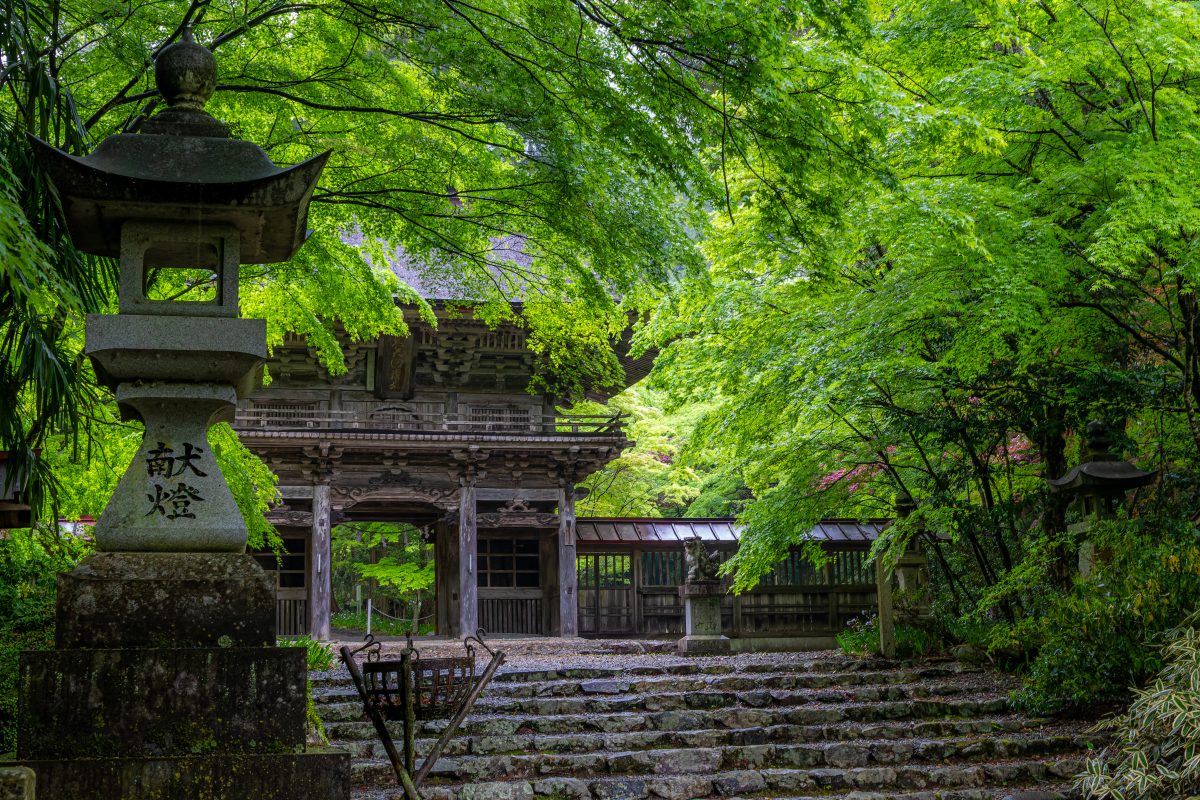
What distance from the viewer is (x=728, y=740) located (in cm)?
902

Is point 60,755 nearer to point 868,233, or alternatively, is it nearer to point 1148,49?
point 868,233

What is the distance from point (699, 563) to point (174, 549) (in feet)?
36.9

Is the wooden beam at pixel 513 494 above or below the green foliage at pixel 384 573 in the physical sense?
above

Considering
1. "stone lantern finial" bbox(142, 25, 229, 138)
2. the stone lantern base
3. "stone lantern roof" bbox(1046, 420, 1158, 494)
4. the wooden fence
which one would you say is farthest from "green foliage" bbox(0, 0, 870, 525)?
the wooden fence

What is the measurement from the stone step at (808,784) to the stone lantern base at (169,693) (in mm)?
3263

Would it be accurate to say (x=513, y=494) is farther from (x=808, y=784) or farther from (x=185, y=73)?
(x=185, y=73)

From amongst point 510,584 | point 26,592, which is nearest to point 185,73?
point 26,592

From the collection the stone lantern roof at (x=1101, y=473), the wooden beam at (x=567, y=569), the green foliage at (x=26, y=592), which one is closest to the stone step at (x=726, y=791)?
the green foliage at (x=26, y=592)

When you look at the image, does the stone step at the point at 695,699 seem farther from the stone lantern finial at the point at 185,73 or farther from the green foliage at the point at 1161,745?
the stone lantern finial at the point at 185,73

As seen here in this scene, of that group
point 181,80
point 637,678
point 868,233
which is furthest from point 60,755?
point 637,678

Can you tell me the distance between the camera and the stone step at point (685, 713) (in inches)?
359

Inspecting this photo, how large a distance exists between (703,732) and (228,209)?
20.5ft

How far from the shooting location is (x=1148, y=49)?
295 inches

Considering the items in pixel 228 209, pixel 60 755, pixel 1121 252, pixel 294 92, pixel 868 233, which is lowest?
pixel 60 755
